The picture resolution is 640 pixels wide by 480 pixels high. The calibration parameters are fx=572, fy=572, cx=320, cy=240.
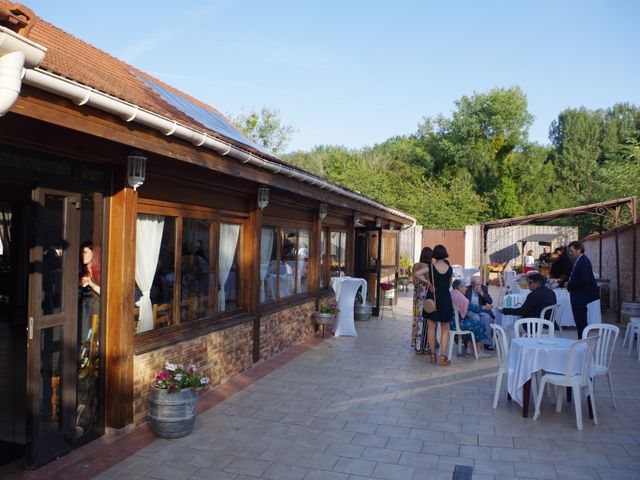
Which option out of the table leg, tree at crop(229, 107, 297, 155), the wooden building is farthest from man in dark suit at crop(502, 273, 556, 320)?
tree at crop(229, 107, 297, 155)

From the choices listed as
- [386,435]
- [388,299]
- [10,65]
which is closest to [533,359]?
[386,435]

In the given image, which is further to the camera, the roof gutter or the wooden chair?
the wooden chair

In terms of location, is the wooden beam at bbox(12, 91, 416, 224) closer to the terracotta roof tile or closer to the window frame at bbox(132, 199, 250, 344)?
the terracotta roof tile

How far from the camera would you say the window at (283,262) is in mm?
8222

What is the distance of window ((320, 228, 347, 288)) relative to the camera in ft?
36.2

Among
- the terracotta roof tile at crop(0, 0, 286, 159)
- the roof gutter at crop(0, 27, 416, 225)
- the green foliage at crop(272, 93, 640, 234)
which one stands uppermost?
the green foliage at crop(272, 93, 640, 234)

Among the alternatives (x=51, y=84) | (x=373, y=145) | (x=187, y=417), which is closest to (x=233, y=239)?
(x=187, y=417)

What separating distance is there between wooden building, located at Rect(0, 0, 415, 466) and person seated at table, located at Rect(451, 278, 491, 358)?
2.39 metres

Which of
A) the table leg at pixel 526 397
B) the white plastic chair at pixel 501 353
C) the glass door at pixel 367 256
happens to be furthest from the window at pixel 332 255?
the table leg at pixel 526 397

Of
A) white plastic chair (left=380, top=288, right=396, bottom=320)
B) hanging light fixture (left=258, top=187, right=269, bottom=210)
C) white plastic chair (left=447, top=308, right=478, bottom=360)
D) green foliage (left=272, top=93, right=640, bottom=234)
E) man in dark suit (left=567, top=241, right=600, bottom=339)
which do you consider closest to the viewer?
hanging light fixture (left=258, top=187, right=269, bottom=210)

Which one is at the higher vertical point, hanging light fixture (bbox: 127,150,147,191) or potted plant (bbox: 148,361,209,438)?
hanging light fixture (bbox: 127,150,147,191)

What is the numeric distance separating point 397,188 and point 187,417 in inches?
1229

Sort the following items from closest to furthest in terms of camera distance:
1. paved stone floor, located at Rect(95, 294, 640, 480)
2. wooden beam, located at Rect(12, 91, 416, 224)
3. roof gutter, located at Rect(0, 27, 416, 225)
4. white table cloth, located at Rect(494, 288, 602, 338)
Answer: roof gutter, located at Rect(0, 27, 416, 225) → wooden beam, located at Rect(12, 91, 416, 224) → paved stone floor, located at Rect(95, 294, 640, 480) → white table cloth, located at Rect(494, 288, 602, 338)

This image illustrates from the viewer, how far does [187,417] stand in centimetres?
476
